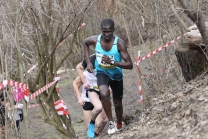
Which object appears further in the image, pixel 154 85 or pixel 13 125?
pixel 154 85

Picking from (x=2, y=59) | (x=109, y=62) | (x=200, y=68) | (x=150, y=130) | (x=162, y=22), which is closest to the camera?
(x=150, y=130)

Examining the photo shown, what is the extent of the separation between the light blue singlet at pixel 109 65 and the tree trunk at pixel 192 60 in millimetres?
1168

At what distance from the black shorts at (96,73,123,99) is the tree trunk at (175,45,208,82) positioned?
1161 millimetres

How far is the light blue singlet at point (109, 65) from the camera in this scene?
577 cm

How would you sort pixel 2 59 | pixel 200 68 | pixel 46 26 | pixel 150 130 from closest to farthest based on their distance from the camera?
pixel 150 130
pixel 2 59
pixel 200 68
pixel 46 26

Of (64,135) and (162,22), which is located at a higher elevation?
(162,22)

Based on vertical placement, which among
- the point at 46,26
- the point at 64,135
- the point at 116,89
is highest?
the point at 46,26

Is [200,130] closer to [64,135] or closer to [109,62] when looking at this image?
[109,62]

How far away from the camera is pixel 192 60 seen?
640 centimetres

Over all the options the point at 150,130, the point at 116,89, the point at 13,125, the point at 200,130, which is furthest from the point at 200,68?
the point at 13,125

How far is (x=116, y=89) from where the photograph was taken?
6156 millimetres

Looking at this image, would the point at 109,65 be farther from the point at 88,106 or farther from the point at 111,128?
the point at 88,106

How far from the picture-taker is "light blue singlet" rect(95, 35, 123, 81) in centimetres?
577

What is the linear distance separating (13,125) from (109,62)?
71.3 inches
